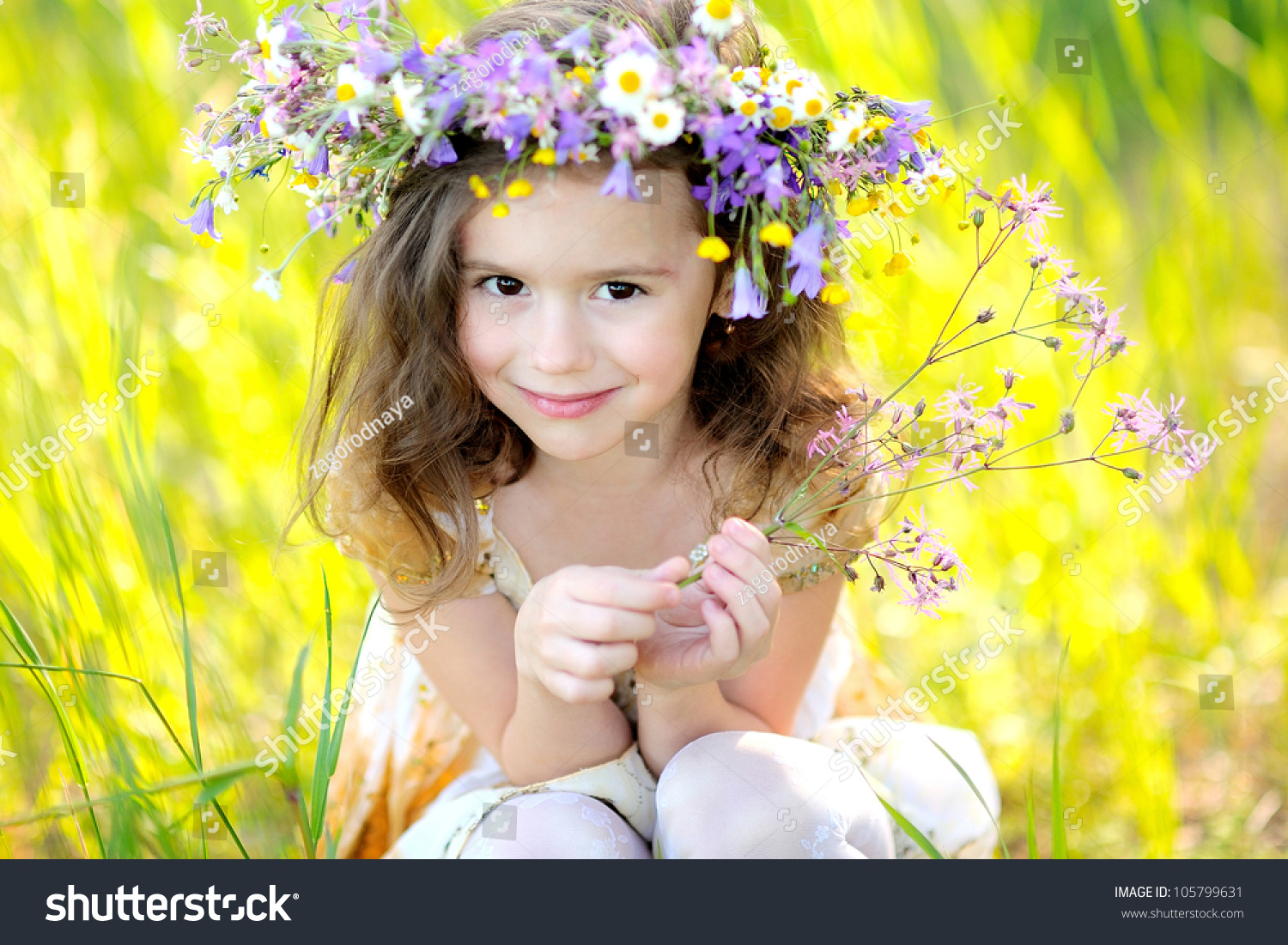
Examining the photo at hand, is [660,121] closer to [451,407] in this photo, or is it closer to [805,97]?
[805,97]

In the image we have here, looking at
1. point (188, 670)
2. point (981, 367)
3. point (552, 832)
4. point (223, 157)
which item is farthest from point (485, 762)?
point (981, 367)

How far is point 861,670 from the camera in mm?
1534

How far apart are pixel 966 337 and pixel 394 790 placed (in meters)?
1.13

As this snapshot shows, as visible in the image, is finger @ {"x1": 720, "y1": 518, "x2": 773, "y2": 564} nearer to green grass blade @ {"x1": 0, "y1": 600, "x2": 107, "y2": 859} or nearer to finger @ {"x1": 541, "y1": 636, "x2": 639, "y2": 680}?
finger @ {"x1": 541, "y1": 636, "x2": 639, "y2": 680}

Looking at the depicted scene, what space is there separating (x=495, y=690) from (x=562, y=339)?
1.65ft

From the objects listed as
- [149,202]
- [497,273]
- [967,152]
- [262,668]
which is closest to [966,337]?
[967,152]

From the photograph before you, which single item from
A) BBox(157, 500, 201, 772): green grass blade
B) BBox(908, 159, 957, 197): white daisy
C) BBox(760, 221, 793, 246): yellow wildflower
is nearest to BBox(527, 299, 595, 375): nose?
BBox(760, 221, 793, 246): yellow wildflower

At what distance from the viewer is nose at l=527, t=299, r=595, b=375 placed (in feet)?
2.99

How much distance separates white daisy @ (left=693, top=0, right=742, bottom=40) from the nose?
10.3 inches

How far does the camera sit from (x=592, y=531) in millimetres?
1243

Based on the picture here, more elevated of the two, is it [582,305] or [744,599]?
[582,305]

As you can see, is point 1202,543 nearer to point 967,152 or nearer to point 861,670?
point 861,670
